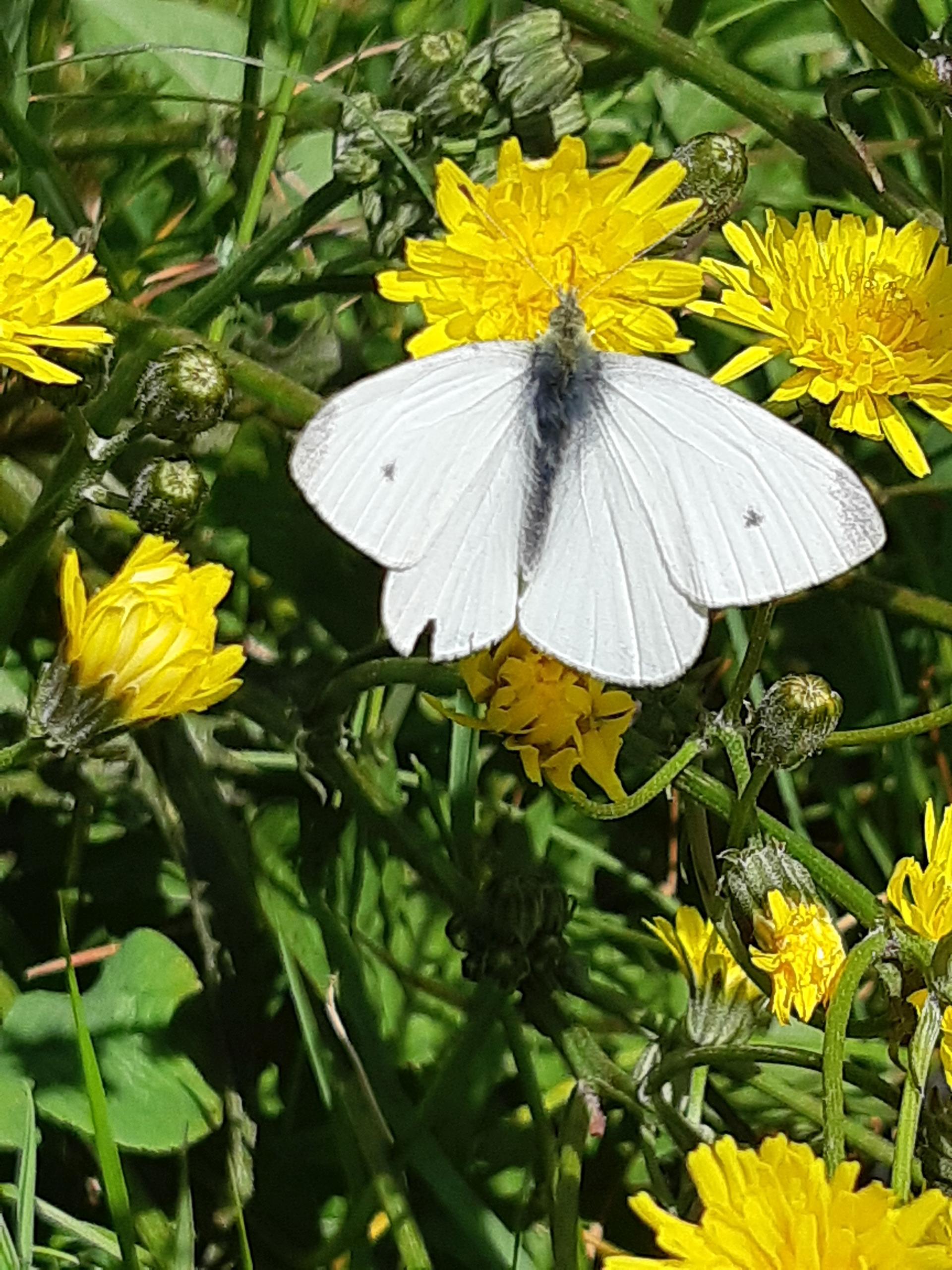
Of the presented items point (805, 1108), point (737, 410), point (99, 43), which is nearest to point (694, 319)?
point (737, 410)

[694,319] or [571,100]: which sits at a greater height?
[571,100]

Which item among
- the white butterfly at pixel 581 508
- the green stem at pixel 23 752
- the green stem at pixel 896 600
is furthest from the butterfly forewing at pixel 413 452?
the green stem at pixel 896 600

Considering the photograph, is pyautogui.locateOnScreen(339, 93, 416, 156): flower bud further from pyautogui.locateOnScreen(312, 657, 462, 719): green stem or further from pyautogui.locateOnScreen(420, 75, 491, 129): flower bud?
pyautogui.locateOnScreen(312, 657, 462, 719): green stem

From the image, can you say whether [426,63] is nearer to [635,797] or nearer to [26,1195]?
[635,797]

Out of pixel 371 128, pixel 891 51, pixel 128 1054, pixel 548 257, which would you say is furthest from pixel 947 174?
pixel 128 1054

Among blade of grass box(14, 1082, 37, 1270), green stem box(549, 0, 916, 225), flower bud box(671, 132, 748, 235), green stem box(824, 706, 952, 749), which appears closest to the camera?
blade of grass box(14, 1082, 37, 1270)

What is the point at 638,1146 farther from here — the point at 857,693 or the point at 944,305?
the point at 944,305

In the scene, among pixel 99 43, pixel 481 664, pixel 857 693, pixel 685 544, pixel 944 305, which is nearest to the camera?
pixel 685 544

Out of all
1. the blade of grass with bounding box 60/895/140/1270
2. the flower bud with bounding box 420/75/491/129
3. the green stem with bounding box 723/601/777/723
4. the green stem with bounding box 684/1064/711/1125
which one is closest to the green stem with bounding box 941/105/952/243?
the flower bud with bounding box 420/75/491/129
